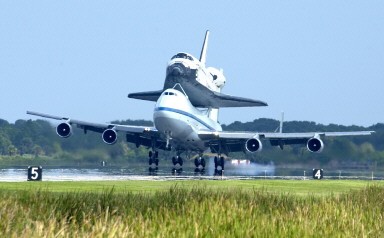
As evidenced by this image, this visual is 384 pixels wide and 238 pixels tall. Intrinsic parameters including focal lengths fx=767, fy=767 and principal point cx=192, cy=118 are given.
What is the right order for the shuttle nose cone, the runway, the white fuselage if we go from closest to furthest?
1. the runway
2. the white fuselage
3. the shuttle nose cone

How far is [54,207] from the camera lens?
19.6m

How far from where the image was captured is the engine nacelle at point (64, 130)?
67.2 meters

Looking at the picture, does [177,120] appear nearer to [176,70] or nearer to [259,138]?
[259,138]

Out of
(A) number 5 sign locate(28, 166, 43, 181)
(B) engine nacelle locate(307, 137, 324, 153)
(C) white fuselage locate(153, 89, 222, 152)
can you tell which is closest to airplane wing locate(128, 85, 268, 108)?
(C) white fuselage locate(153, 89, 222, 152)

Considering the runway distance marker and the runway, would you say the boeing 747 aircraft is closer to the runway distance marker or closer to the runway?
the runway

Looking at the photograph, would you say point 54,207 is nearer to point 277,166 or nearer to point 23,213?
point 23,213

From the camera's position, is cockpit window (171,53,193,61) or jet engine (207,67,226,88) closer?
cockpit window (171,53,193,61)

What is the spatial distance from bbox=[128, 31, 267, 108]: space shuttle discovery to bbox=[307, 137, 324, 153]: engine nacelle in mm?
14770

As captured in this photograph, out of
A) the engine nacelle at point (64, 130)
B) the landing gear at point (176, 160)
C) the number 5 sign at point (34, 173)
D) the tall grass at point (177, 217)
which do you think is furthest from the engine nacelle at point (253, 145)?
the tall grass at point (177, 217)

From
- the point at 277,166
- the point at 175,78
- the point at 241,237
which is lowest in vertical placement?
the point at 241,237

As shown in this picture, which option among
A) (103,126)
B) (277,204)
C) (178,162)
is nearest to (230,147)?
(178,162)

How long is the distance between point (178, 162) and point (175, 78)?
9111 millimetres

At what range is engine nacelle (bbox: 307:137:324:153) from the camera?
70.1 m

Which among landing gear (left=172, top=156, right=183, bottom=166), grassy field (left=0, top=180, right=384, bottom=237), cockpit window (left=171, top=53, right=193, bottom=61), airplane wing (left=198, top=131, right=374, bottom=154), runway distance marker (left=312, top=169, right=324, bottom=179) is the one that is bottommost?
grassy field (left=0, top=180, right=384, bottom=237)
